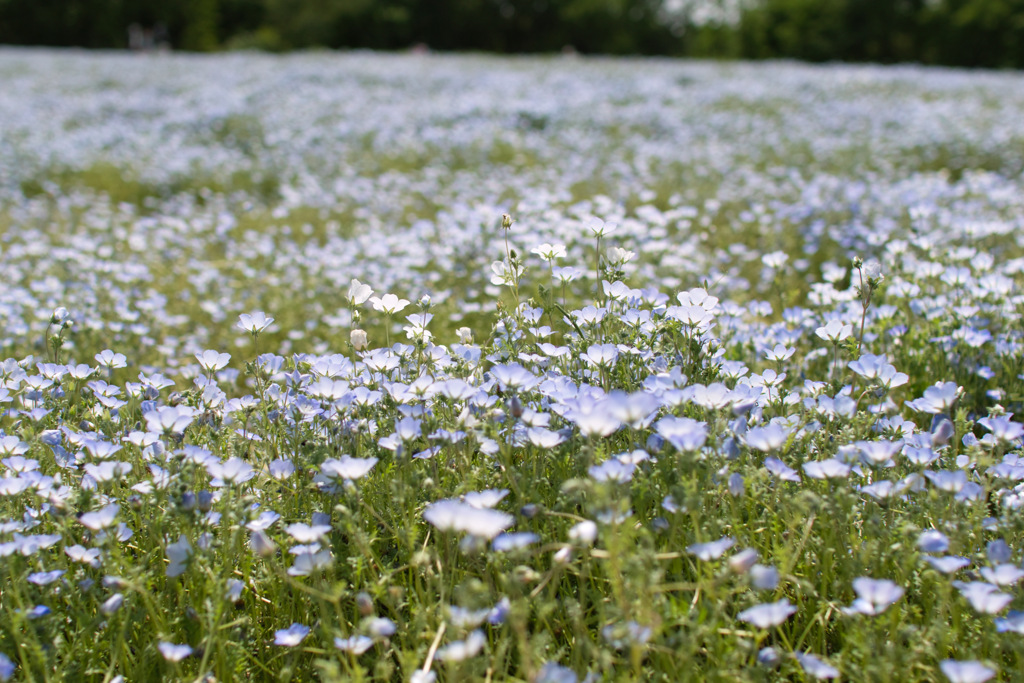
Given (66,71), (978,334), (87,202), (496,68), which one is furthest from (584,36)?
(978,334)

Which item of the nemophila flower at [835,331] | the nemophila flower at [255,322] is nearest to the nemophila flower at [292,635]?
the nemophila flower at [255,322]

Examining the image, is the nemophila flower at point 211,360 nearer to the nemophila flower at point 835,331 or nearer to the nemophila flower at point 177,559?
the nemophila flower at point 177,559

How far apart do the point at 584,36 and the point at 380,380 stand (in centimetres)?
3585

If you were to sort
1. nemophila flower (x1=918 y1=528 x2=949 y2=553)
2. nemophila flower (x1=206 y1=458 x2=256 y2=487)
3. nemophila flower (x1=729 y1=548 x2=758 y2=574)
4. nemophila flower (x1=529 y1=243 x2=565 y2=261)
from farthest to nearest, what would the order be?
nemophila flower (x1=529 y1=243 x2=565 y2=261) → nemophila flower (x1=206 y1=458 x2=256 y2=487) → nemophila flower (x1=918 y1=528 x2=949 y2=553) → nemophila flower (x1=729 y1=548 x2=758 y2=574)

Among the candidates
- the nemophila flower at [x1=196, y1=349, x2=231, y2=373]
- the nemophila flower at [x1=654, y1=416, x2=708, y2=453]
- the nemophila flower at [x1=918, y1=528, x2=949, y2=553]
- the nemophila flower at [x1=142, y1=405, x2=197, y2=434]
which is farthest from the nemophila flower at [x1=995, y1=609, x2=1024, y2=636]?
the nemophila flower at [x1=196, y1=349, x2=231, y2=373]

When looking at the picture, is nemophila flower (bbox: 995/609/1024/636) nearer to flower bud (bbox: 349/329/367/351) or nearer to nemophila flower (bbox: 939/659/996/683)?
nemophila flower (bbox: 939/659/996/683)

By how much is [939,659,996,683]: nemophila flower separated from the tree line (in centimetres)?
2963

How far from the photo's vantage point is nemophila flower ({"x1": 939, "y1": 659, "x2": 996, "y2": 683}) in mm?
1013

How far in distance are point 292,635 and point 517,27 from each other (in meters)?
35.8

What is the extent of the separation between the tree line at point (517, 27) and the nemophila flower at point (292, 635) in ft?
95.3

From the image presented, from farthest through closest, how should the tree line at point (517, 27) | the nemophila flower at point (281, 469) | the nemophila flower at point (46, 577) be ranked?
1. the tree line at point (517, 27)
2. the nemophila flower at point (281, 469)
3. the nemophila flower at point (46, 577)

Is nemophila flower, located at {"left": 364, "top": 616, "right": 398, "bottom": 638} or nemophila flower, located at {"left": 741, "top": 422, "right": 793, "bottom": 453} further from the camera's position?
nemophila flower, located at {"left": 741, "top": 422, "right": 793, "bottom": 453}

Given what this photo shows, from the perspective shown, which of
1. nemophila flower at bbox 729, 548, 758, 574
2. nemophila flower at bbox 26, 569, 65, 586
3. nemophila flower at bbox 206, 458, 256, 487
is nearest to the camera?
nemophila flower at bbox 729, 548, 758, 574

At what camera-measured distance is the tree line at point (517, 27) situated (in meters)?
27.6
